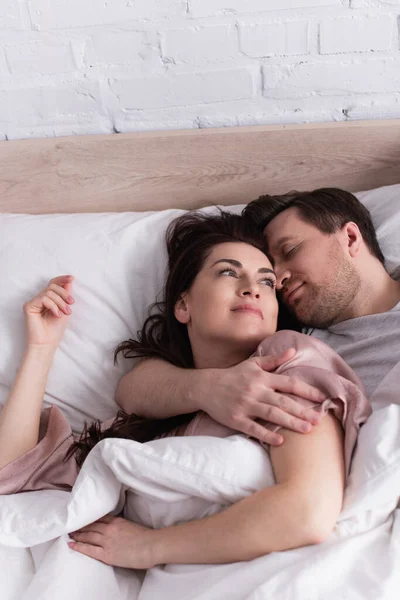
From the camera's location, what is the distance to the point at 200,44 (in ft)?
4.81

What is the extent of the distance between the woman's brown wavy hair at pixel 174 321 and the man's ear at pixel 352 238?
0.61 ft

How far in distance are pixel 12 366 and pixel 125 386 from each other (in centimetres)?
25

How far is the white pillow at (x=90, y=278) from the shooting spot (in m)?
1.30

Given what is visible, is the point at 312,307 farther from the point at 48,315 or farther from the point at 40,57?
the point at 40,57

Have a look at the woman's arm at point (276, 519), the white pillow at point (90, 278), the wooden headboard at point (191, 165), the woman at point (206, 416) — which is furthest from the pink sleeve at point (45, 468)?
the wooden headboard at point (191, 165)

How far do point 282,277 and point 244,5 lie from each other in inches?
24.6

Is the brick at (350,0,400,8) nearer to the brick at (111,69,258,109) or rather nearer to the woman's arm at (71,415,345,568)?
the brick at (111,69,258,109)

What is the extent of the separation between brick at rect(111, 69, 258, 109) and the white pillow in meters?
0.28

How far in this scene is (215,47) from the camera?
147 cm

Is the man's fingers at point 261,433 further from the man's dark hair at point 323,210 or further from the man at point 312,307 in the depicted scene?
the man's dark hair at point 323,210

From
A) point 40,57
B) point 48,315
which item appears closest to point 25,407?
point 48,315

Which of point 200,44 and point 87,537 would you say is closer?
point 87,537

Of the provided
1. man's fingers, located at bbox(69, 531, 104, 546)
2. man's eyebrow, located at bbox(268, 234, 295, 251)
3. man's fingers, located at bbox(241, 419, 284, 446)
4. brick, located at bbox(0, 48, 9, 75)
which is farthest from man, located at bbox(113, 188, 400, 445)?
brick, located at bbox(0, 48, 9, 75)

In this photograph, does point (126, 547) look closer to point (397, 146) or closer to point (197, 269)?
point (197, 269)
